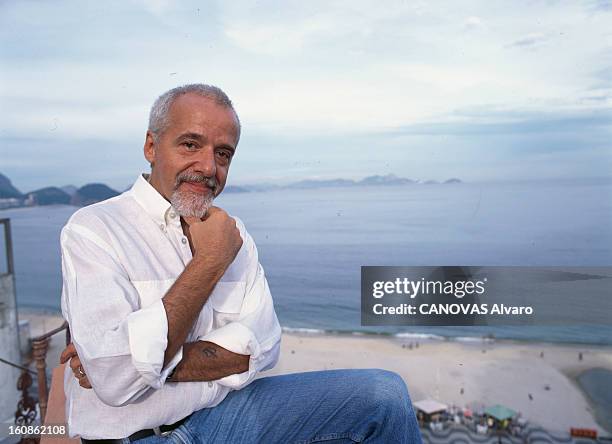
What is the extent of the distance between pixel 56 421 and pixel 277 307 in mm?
1615

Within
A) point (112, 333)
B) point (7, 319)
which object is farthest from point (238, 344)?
point (7, 319)

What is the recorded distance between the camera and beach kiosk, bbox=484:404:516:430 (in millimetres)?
2871

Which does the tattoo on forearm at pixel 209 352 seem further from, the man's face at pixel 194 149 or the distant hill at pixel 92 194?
the distant hill at pixel 92 194

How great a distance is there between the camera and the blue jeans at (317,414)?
3.28 ft

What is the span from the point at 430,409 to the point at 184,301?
2.41 meters

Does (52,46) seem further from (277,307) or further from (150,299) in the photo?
(150,299)

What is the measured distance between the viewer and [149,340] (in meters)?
0.82

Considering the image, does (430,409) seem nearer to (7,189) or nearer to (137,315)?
(137,315)

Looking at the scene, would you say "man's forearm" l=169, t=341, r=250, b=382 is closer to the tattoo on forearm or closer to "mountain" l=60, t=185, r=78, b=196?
the tattoo on forearm

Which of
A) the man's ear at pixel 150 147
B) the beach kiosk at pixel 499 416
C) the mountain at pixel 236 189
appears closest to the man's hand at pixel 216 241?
the man's ear at pixel 150 147

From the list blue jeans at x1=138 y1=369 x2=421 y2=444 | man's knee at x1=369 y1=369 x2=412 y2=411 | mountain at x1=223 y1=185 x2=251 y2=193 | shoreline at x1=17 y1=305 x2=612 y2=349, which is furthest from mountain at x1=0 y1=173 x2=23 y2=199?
man's knee at x1=369 y1=369 x2=412 y2=411

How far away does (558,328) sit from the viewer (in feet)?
8.66

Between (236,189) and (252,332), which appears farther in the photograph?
(236,189)

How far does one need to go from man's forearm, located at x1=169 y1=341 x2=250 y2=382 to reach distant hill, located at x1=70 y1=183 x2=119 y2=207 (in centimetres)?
197
